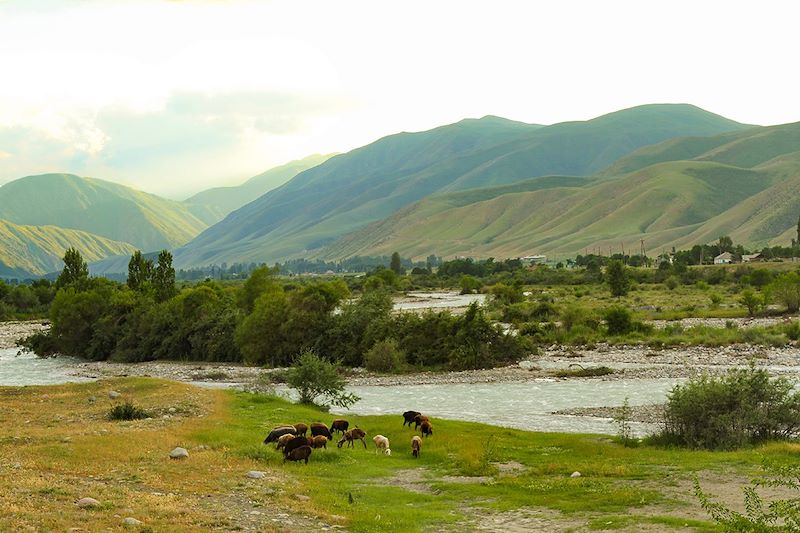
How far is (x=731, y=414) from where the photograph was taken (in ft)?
88.9

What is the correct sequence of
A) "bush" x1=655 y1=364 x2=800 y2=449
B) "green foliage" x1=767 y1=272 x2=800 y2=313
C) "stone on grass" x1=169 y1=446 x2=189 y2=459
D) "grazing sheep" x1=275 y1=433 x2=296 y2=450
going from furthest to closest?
"green foliage" x1=767 y1=272 x2=800 y2=313 → "bush" x1=655 y1=364 x2=800 y2=449 → "grazing sheep" x1=275 y1=433 x2=296 y2=450 → "stone on grass" x1=169 y1=446 x2=189 y2=459

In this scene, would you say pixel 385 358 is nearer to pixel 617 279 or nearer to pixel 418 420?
pixel 418 420

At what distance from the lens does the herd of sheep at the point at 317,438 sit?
25562 mm

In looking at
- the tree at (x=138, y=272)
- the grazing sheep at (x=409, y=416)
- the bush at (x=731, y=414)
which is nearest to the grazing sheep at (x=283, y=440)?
the grazing sheep at (x=409, y=416)

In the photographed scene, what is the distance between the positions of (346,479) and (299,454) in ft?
8.25

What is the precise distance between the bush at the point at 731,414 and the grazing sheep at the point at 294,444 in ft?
36.9

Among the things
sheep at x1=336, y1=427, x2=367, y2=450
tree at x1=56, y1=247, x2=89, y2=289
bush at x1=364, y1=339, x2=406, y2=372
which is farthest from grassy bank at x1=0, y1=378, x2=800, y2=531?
tree at x1=56, y1=247, x2=89, y2=289

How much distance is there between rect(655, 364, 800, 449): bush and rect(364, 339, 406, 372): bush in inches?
1440

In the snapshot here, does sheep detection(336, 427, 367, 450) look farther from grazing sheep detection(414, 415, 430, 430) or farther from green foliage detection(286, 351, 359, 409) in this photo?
green foliage detection(286, 351, 359, 409)

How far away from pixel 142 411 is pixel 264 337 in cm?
3839

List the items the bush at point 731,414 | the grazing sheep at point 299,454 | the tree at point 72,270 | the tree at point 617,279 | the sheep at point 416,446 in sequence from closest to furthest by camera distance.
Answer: the grazing sheep at point 299,454 < the bush at point 731,414 < the sheep at point 416,446 < the tree at point 617,279 < the tree at point 72,270

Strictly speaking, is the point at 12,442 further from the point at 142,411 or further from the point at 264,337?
the point at 264,337

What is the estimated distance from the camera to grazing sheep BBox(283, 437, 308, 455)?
2561 cm

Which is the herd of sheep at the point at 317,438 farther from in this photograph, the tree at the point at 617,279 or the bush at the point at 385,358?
the tree at the point at 617,279
